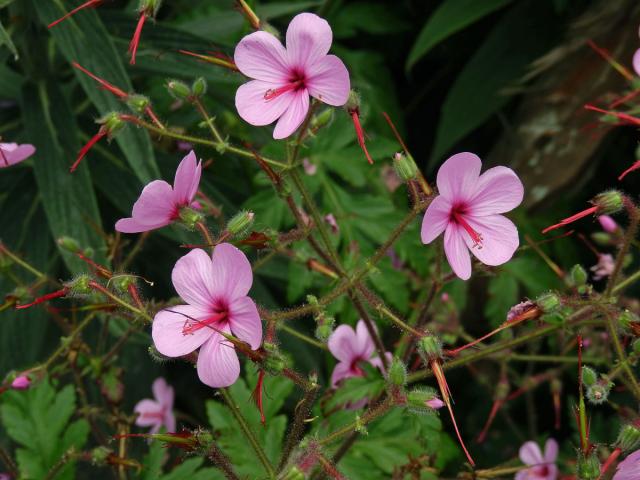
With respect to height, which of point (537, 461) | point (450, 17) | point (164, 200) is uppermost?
point (164, 200)

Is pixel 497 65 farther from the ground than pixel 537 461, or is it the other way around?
pixel 497 65

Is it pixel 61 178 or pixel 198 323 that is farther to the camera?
pixel 61 178

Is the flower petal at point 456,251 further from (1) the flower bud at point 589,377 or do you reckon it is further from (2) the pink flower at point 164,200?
(2) the pink flower at point 164,200

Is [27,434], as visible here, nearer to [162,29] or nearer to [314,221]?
[314,221]

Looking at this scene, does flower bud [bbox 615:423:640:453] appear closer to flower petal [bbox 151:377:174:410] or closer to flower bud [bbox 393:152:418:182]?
flower bud [bbox 393:152:418:182]

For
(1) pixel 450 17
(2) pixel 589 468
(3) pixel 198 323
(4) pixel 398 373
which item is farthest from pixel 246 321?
(1) pixel 450 17

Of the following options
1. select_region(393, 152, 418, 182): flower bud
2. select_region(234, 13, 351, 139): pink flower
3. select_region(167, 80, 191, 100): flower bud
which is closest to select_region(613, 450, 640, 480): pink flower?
select_region(393, 152, 418, 182): flower bud

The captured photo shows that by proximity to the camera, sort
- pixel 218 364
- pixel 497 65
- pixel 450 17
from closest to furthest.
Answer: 1. pixel 218 364
2. pixel 450 17
3. pixel 497 65

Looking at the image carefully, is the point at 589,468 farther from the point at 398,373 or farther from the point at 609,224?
the point at 609,224
